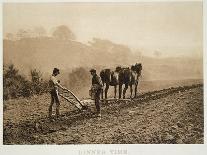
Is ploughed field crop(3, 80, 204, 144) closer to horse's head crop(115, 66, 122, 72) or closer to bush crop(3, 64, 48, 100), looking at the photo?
bush crop(3, 64, 48, 100)

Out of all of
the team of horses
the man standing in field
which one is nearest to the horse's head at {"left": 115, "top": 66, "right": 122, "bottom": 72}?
the team of horses

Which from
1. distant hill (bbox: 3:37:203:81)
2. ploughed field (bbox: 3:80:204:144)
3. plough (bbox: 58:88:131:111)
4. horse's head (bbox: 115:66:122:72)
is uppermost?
distant hill (bbox: 3:37:203:81)

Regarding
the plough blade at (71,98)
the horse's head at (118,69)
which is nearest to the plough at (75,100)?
the plough blade at (71,98)

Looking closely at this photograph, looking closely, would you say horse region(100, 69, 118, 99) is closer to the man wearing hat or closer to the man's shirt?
the man wearing hat

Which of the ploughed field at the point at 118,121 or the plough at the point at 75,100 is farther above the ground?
the plough at the point at 75,100

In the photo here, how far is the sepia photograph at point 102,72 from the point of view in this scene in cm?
162

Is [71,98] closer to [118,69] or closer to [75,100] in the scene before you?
[75,100]

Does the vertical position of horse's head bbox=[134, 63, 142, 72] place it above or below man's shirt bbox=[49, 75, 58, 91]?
above

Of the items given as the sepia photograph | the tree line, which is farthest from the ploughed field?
the tree line

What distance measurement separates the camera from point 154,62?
1.63m

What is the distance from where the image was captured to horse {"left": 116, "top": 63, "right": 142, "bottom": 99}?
1625mm

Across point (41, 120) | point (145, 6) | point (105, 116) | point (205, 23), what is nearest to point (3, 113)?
point (41, 120)

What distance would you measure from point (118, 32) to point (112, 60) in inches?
4.6

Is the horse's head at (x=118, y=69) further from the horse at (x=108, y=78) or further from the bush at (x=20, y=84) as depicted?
the bush at (x=20, y=84)
